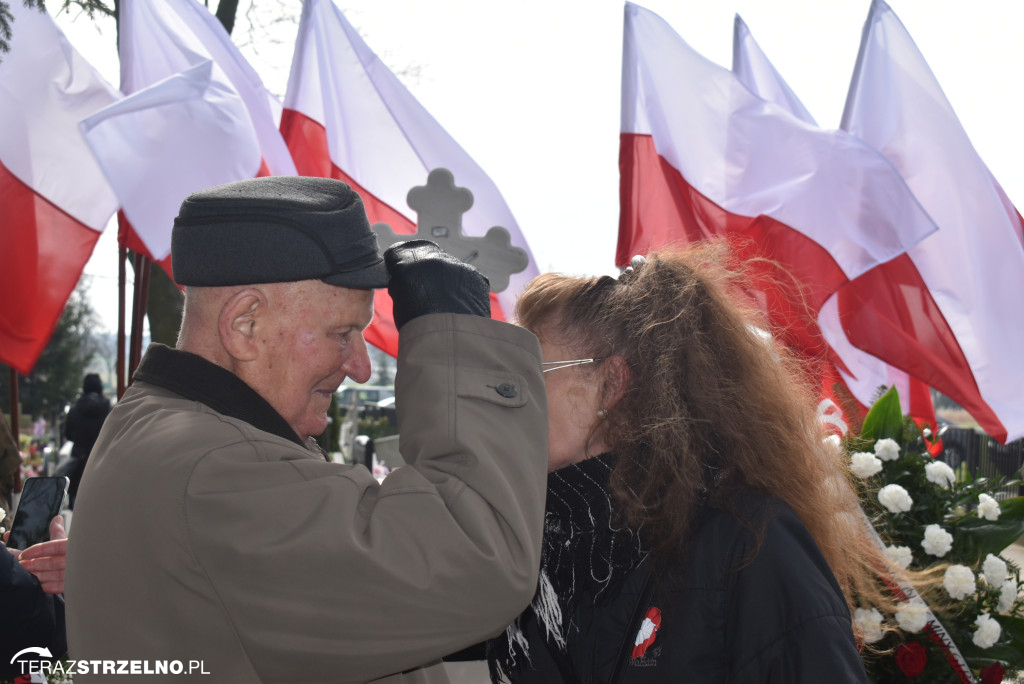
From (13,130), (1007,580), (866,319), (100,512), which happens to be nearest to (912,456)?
(1007,580)

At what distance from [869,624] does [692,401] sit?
1904 mm

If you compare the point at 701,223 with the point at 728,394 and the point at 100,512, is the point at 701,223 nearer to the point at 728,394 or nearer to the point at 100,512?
the point at 728,394

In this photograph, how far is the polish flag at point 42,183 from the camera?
567 centimetres

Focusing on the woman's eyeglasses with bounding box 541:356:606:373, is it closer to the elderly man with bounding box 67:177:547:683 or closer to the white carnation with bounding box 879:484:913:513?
the elderly man with bounding box 67:177:547:683

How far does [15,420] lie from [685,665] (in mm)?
5988

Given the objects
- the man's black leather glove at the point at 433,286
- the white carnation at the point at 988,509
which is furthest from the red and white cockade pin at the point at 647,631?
the white carnation at the point at 988,509

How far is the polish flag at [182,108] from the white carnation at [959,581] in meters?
4.72

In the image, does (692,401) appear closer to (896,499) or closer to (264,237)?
(264,237)

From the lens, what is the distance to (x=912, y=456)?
4.04 metres

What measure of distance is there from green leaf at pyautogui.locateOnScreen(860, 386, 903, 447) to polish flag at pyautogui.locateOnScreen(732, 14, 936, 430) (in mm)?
1502

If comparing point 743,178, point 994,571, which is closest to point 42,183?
point 743,178

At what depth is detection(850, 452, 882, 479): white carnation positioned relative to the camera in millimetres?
3818

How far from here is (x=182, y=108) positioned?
5.66m

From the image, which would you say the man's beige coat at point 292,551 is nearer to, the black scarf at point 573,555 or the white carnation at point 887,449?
the black scarf at point 573,555
